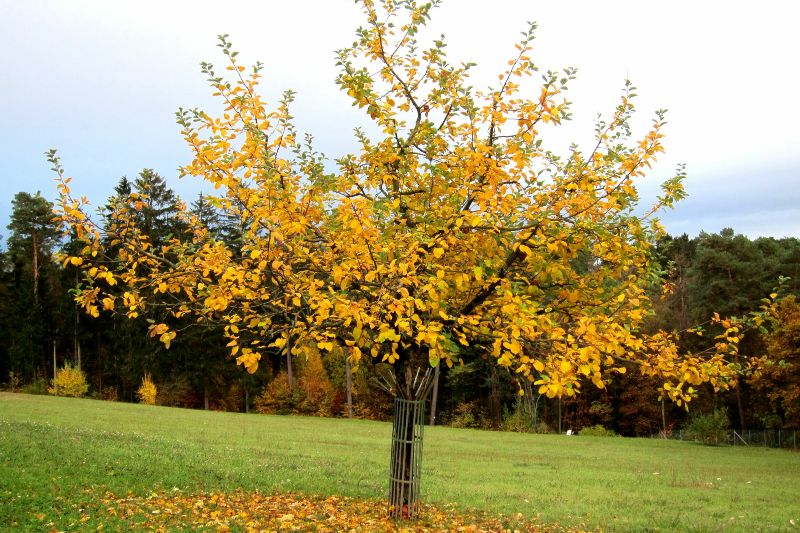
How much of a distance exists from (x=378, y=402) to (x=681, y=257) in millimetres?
26002

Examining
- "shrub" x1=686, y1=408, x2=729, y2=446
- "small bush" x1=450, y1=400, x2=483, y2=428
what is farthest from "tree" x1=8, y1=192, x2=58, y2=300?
"shrub" x1=686, y1=408, x2=729, y2=446

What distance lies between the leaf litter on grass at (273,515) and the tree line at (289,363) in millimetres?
32243

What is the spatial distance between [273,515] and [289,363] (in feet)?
136

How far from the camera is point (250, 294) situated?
18.4 ft

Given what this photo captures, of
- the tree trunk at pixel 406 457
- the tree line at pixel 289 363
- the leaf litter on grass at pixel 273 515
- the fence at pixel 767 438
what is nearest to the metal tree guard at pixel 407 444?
the tree trunk at pixel 406 457

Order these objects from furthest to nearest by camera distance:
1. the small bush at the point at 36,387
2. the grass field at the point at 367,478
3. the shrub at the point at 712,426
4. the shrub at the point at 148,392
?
the small bush at the point at 36,387 → the shrub at the point at 148,392 → the shrub at the point at 712,426 → the grass field at the point at 367,478

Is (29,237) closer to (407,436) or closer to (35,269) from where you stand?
(35,269)

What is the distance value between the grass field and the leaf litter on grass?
1.51 ft

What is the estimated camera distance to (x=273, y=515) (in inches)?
289

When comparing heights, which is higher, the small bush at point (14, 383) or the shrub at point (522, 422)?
the small bush at point (14, 383)

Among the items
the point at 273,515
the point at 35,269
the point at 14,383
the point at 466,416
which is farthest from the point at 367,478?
the point at 35,269

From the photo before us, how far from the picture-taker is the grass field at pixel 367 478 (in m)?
8.45

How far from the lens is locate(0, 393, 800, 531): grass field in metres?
8.45

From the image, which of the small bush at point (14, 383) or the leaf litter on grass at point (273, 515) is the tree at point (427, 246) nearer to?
the leaf litter on grass at point (273, 515)
